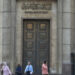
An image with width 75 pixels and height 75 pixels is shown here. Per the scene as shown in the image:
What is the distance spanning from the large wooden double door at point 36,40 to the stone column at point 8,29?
1.09m

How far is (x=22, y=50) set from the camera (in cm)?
2045

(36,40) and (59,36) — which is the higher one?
(59,36)

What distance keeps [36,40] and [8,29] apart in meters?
2.28

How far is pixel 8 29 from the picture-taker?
65.4 ft

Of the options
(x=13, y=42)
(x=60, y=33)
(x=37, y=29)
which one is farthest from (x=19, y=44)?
(x=60, y=33)

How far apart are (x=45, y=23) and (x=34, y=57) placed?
2668 millimetres

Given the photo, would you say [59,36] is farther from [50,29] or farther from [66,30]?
[50,29]

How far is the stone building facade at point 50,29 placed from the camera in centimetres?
1986

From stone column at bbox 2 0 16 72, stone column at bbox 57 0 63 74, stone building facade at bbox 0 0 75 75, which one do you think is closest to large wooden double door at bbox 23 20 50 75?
stone building facade at bbox 0 0 75 75

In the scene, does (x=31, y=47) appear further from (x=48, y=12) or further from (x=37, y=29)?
(x=48, y=12)

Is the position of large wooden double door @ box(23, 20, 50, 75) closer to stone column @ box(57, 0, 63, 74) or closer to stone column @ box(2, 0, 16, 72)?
stone column @ box(57, 0, 63, 74)

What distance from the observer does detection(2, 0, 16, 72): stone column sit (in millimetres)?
19859

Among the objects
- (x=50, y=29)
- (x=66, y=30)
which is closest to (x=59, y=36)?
(x=66, y=30)

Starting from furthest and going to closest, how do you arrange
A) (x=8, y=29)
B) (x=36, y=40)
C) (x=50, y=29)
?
(x=36, y=40) → (x=50, y=29) → (x=8, y=29)
